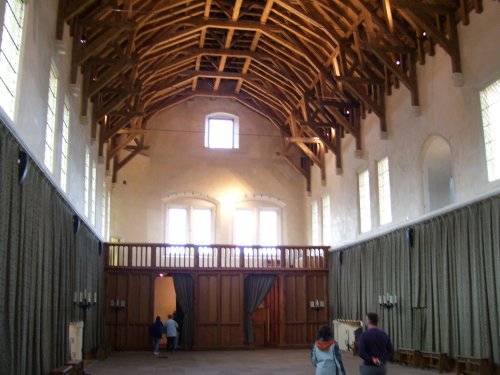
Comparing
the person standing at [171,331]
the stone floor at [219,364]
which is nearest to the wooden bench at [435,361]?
the stone floor at [219,364]

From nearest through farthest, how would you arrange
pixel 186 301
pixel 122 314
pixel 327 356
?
1. pixel 327 356
2. pixel 122 314
3. pixel 186 301

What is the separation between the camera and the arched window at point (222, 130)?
2552cm

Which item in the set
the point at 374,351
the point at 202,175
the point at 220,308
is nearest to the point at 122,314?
the point at 220,308

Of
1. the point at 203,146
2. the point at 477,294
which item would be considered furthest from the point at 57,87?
the point at 203,146

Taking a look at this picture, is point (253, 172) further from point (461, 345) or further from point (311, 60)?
point (461, 345)

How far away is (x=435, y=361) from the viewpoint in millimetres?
13531

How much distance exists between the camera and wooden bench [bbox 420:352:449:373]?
12945 millimetres

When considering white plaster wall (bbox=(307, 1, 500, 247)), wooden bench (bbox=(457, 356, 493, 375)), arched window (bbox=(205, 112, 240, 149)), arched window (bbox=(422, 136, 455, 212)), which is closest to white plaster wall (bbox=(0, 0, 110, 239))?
white plaster wall (bbox=(307, 1, 500, 247))

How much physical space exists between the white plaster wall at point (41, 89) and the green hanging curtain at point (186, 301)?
654cm

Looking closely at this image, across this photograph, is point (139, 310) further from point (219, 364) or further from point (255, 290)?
point (219, 364)

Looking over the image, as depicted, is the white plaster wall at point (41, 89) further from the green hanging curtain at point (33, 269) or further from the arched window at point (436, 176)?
the arched window at point (436, 176)

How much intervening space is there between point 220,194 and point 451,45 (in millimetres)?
13400

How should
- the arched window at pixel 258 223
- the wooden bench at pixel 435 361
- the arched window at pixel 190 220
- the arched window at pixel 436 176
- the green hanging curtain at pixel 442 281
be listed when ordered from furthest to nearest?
the arched window at pixel 258 223
the arched window at pixel 190 220
the arched window at pixel 436 176
the wooden bench at pixel 435 361
the green hanging curtain at pixel 442 281

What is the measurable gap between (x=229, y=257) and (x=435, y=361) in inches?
356
